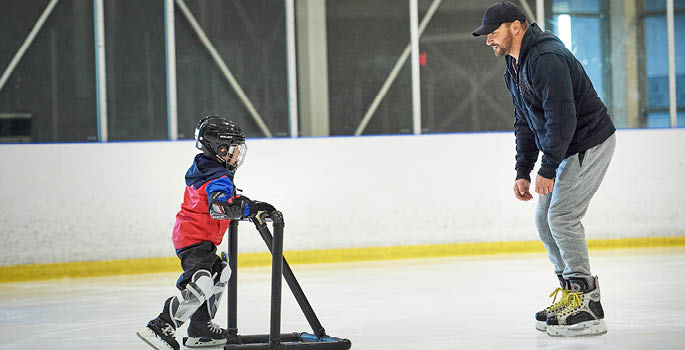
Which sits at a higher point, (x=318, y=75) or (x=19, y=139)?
(x=318, y=75)

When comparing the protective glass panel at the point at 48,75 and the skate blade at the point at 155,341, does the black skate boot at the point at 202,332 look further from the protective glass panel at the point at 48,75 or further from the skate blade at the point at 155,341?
the protective glass panel at the point at 48,75

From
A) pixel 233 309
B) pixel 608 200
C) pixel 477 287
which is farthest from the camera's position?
pixel 608 200

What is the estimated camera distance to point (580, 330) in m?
3.44

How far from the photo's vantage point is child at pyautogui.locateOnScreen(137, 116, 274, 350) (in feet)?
10.2

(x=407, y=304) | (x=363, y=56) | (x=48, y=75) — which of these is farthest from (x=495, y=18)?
(x=48, y=75)

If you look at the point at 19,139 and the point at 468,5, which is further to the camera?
the point at 468,5

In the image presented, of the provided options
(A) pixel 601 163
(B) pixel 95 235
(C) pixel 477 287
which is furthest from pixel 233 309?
(B) pixel 95 235

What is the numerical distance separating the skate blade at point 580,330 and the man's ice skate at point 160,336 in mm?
1445

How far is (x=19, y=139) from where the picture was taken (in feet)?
24.6

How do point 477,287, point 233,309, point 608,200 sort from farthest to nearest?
point 608,200 → point 477,287 → point 233,309

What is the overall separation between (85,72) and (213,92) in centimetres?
112

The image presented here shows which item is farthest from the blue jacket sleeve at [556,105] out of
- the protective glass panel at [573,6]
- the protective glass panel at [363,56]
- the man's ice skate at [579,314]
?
the protective glass panel at [573,6]

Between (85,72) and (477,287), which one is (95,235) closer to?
(85,72)

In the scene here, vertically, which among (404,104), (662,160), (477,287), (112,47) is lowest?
(477,287)
